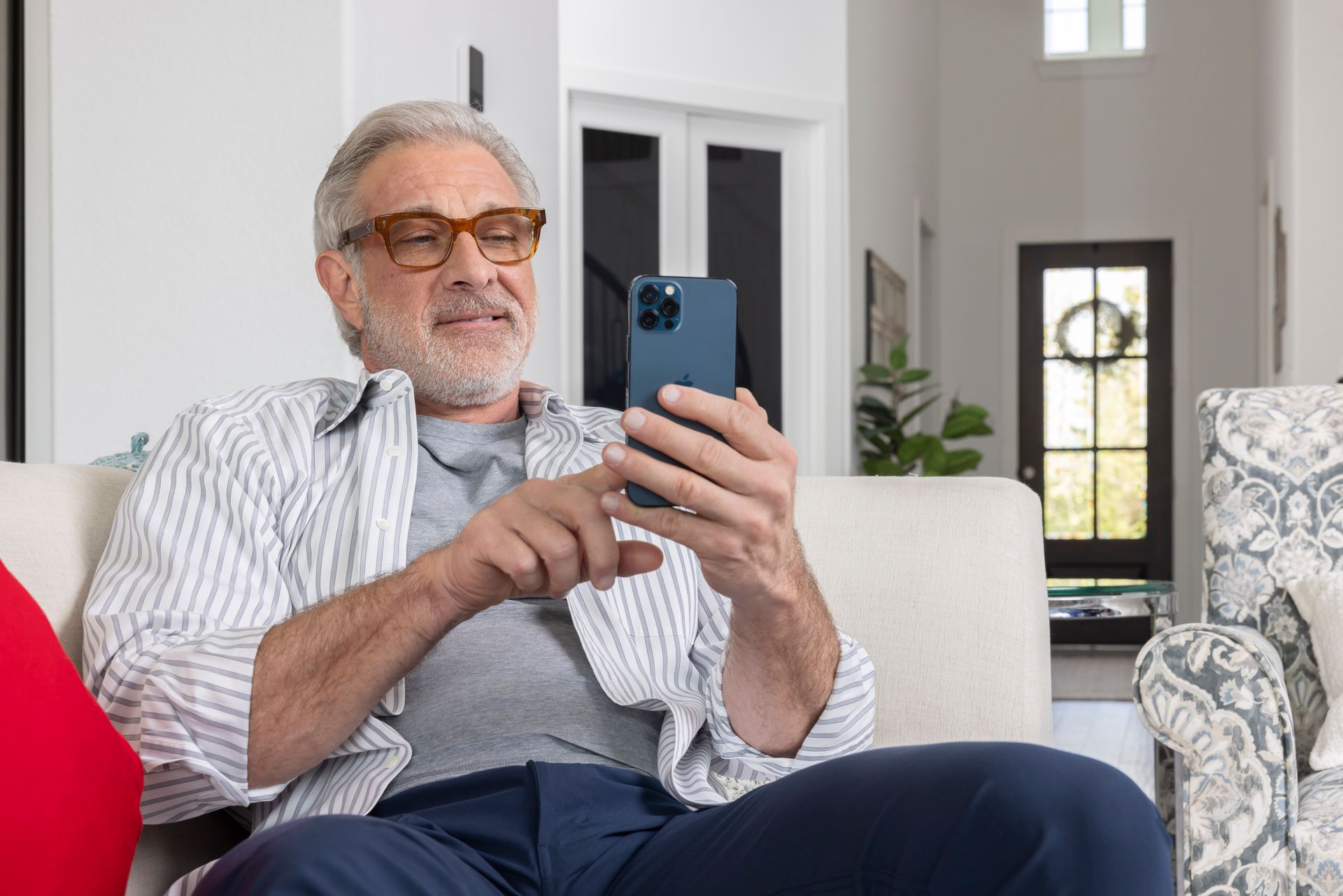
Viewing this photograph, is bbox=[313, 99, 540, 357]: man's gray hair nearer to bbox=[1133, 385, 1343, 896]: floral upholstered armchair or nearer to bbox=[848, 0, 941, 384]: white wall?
bbox=[1133, 385, 1343, 896]: floral upholstered armchair

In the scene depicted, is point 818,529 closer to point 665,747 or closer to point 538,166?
point 665,747

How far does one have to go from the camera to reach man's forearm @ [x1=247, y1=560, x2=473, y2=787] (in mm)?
1031

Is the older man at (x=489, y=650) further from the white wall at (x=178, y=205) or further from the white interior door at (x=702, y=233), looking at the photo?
the white interior door at (x=702, y=233)

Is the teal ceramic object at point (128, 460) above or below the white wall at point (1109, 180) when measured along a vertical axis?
below

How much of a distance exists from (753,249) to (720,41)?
2.63ft

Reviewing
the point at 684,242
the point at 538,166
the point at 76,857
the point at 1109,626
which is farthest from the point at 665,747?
the point at 1109,626

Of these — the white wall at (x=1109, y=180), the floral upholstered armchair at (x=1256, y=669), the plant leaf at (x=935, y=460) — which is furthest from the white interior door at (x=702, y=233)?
the floral upholstered armchair at (x=1256, y=669)

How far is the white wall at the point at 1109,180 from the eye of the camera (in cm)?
724

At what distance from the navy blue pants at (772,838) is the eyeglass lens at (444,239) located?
62 centimetres

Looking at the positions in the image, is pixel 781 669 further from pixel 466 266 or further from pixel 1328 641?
pixel 1328 641

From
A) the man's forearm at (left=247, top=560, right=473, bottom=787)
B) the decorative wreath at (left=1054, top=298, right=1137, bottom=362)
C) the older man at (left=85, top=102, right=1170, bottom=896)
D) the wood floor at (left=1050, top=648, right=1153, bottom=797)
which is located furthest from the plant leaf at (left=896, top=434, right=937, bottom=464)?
the man's forearm at (left=247, top=560, right=473, bottom=787)

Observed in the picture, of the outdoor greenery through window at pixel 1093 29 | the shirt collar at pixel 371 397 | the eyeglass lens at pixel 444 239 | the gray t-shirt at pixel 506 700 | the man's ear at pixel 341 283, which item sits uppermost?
the outdoor greenery through window at pixel 1093 29

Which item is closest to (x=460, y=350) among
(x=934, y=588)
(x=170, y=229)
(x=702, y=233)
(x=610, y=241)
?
(x=934, y=588)

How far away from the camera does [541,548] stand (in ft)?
3.20
